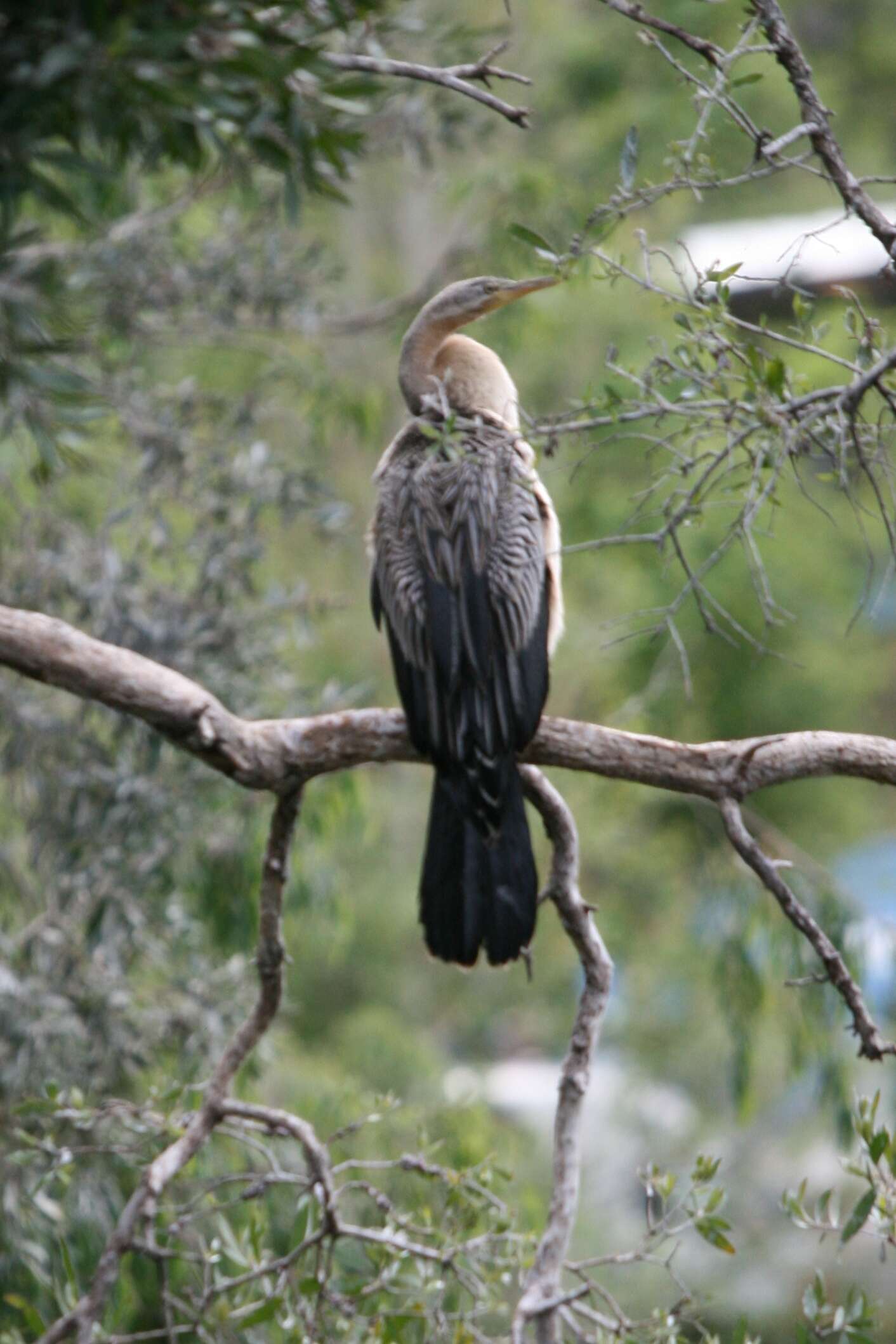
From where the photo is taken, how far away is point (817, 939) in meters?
1.66

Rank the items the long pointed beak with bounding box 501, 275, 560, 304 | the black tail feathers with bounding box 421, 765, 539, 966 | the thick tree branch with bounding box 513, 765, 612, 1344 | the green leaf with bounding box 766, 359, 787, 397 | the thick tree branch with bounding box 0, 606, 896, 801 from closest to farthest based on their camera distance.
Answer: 1. the green leaf with bounding box 766, 359, 787, 397
2. the thick tree branch with bounding box 513, 765, 612, 1344
3. the thick tree branch with bounding box 0, 606, 896, 801
4. the black tail feathers with bounding box 421, 765, 539, 966
5. the long pointed beak with bounding box 501, 275, 560, 304

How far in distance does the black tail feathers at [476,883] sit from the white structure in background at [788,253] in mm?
801

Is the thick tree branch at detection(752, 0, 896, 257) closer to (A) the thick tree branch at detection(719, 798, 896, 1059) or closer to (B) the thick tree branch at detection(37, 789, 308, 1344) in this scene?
(A) the thick tree branch at detection(719, 798, 896, 1059)

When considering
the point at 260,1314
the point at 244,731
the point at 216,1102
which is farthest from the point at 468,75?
the point at 260,1314

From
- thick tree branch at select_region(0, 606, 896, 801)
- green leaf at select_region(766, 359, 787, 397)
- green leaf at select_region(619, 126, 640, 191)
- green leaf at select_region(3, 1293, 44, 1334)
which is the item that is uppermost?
green leaf at select_region(619, 126, 640, 191)

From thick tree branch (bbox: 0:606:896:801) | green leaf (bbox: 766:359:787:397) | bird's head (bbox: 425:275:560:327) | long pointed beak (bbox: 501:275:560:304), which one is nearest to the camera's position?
green leaf (bbox: 766:359:787:397)

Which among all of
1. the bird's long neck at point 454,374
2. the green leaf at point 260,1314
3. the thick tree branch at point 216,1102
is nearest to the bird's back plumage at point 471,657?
the bird's long neck at point 454,374

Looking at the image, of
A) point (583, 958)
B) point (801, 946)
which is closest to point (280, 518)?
point (801, 946)

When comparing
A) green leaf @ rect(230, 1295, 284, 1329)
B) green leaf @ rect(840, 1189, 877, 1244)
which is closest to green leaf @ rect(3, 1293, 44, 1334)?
green leaf @ rect(230, 1295, 284, 1329)

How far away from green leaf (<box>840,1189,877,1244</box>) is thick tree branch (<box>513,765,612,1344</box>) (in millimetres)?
322

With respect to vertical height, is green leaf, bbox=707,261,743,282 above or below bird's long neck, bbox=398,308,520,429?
above

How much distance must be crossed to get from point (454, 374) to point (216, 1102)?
1.23 m

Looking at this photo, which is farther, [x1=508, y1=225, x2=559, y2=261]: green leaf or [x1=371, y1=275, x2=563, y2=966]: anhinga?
[x1=371, y1=275, x2=563, y2=966]: anhinga

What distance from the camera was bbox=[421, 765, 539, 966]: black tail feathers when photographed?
2.12 meters
